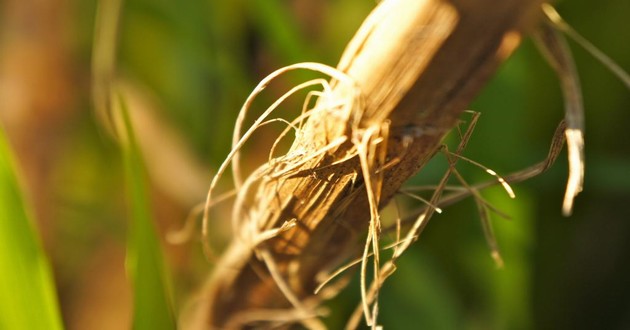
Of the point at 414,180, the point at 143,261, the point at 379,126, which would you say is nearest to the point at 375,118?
the point at 379,126

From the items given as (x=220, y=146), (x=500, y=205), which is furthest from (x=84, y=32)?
(x=500, y=205)

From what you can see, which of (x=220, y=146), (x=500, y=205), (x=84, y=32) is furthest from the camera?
(x=84, y=32)

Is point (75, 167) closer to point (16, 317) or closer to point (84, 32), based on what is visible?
point (84, 32)

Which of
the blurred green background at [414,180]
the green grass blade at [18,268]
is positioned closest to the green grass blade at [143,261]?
the green grass blade at [18,268]

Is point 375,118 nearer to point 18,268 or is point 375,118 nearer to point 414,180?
point 18,268

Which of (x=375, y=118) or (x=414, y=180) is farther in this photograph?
(x=414, y=180)
